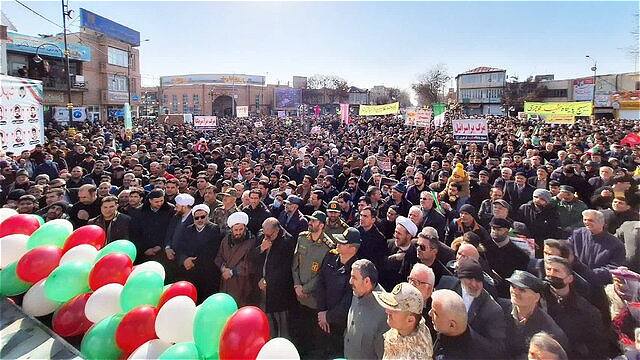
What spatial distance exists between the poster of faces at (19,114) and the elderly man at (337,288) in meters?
9.21

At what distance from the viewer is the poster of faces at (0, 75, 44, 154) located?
30.9ft

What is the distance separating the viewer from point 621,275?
321 cm

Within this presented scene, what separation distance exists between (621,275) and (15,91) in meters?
12.4

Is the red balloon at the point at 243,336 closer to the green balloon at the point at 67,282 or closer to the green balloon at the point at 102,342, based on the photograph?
the green balloon at the point at 102,342

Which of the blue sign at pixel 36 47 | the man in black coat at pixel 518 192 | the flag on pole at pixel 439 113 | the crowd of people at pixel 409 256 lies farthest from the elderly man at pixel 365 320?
the blue sign at pixel 36 47

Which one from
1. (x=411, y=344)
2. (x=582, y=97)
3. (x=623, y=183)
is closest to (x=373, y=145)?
(x=623, y=183)

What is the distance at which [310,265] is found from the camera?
14.0 feet

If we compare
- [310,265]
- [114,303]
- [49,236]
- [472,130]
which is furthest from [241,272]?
[472,130]

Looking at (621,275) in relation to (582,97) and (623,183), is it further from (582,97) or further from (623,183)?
(582,97)

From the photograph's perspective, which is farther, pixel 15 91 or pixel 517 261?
pixel 15 91

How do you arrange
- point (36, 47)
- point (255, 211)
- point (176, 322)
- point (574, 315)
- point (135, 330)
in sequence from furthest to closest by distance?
point (36, 47)
point (255, 211)
point (135, 330)
point (176, 322)
point (574, 315)

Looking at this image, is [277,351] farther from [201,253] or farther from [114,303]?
[201,253]

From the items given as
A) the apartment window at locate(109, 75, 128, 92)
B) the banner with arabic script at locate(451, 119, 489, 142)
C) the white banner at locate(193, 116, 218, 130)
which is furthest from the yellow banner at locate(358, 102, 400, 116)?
the apartment window at locate(109, 75, 128, 92)

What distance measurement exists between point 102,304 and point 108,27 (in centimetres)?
4688
